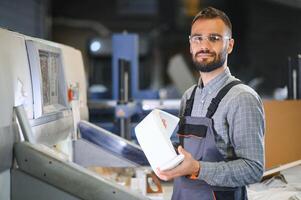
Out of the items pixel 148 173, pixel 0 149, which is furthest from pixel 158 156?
pixel 148 173

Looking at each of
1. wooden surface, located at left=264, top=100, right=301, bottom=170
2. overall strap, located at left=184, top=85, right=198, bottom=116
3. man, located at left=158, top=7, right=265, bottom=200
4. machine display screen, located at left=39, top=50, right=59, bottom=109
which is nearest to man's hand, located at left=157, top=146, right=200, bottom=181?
man, located at left=158, top=7, right=265, bottom=200

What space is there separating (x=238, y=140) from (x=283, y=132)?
4.15 feet

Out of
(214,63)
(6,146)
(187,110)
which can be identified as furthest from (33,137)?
(214,63)

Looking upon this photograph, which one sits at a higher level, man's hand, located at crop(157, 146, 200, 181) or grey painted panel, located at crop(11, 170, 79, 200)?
man's hand, located at crop(157, 146, 200, 181)

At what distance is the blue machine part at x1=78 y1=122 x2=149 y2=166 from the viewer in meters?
2.63

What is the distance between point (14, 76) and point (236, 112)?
0.81 m

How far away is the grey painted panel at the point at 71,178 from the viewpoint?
5.01 ft

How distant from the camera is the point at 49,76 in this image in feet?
7.11

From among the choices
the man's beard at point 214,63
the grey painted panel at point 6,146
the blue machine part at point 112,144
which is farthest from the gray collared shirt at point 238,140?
the blue machine part at point 112,144

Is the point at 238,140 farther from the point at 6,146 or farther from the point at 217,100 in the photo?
the point at 6,146

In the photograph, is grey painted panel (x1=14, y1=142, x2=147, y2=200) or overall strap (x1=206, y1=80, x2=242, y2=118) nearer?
grey painted panel (x1=14, y1=142, x2=147, y2=200)

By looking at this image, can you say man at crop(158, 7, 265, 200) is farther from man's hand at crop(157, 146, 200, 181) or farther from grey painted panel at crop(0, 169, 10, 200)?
grey painted panel at crop(0, 169, 10, 200)

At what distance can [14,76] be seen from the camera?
1.62 meters

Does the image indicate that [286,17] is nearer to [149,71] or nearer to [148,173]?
[149,71]
